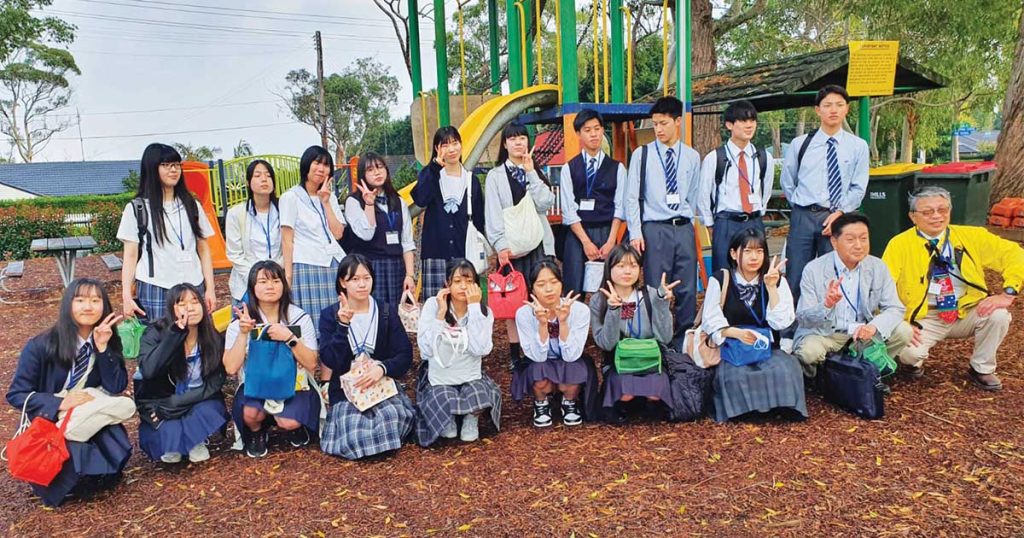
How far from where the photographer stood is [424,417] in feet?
13.1

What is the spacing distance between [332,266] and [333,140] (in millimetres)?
35779

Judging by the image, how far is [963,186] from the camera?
816cm

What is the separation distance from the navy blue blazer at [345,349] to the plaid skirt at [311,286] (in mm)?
487

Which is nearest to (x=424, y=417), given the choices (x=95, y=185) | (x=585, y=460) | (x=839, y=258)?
(x=585, y=460)

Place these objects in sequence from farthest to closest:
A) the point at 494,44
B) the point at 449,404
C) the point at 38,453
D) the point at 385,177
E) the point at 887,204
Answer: the point at 494,44
the point at 887,204
the point at 385,177
the point at 449,404
the point at 38,453

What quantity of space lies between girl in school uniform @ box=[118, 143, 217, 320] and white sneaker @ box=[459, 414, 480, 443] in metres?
1.66

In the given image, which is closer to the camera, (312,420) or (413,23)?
(312,420)

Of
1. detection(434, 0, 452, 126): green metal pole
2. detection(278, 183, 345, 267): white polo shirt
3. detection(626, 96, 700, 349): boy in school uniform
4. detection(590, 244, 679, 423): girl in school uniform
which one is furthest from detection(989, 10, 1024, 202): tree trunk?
detection(278, 183, 345, 267): white polo shirt

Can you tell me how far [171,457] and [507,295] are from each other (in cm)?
215

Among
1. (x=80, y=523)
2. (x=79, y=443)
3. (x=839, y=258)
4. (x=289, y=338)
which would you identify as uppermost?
(x=839, y=258)

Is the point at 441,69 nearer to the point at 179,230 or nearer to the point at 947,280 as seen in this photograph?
the point at 179,230

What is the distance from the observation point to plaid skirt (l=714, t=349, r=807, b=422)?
396 centimetres

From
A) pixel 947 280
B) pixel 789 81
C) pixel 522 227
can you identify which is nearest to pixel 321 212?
pixel 522 227

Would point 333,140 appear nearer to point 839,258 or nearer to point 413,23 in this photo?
point 413,23
